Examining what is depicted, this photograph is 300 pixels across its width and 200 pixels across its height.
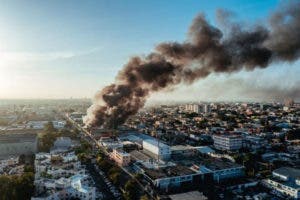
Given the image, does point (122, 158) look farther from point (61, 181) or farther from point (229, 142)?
point (229, 142)

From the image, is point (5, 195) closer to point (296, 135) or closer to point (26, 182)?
point (26, 182)

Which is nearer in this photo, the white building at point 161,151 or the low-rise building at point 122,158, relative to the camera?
the low-rise building at point 122,158

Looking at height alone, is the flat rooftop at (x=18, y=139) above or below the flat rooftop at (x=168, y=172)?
above

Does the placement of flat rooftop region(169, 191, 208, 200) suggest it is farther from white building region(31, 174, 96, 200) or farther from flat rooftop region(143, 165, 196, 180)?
white building region(31, 174, 96, 200)

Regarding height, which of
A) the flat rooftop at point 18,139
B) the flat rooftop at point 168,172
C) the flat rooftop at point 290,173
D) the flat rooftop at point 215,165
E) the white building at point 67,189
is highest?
the flat rooftop at point 18,139

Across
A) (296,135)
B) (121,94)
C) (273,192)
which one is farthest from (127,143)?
(296,135)

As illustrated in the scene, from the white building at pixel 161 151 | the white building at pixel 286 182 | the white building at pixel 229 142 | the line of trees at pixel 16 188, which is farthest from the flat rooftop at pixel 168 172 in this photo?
the white building at pixel 229 142

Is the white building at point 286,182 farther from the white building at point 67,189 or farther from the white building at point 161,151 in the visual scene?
the white building at point 67,189
